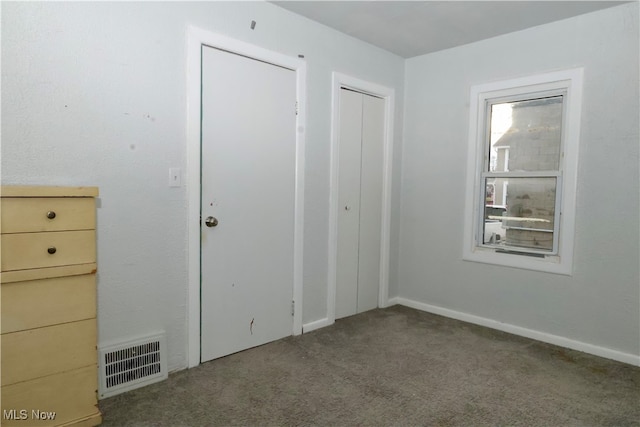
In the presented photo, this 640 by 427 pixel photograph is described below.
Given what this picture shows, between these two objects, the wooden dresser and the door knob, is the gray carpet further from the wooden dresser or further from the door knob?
the door knob

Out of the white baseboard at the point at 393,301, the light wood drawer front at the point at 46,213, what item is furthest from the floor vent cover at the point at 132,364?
the white baseboard at the point at 393,301

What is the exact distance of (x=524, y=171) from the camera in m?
3.22

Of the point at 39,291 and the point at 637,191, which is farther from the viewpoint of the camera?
the point at 637,191

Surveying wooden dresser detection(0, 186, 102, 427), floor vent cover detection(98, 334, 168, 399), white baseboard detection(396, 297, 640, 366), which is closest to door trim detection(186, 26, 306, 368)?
floor vent cover detection(98, 334, 168, 399)

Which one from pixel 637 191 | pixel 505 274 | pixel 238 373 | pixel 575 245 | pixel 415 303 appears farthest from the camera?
pixel 415 303

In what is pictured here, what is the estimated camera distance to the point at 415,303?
389cm

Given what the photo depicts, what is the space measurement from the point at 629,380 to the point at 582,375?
26 cm

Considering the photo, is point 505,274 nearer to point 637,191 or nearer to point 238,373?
point 637,191

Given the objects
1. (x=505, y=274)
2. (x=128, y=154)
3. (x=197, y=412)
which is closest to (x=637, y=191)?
(x=505, y=274)

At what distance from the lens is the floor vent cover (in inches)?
84.7

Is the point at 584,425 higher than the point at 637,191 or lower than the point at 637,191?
lower

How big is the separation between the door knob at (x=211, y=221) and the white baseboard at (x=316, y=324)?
116 cm

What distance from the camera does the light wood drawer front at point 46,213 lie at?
5.37 feet

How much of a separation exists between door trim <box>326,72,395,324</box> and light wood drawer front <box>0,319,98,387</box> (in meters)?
1.90
